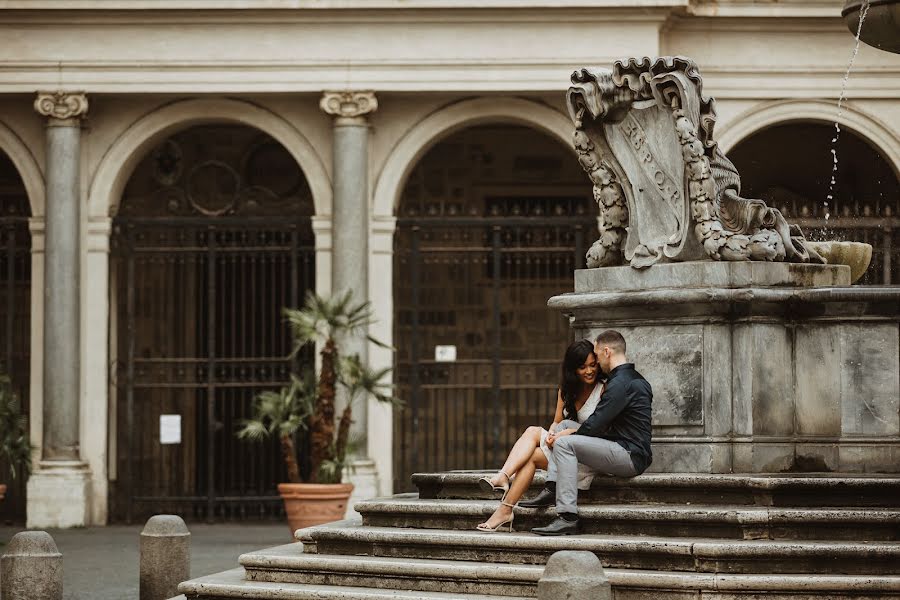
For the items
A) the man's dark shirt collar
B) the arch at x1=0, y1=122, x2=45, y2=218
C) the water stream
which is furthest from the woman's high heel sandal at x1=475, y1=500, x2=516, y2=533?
the arch at x1=0, y1=122, x2=45, y2=218

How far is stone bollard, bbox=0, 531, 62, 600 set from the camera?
32.0 feet

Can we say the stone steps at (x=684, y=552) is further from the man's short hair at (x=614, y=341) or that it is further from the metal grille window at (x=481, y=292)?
the metal grille window at (x=481, y=292)

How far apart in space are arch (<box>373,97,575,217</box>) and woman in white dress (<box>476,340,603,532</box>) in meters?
10.4

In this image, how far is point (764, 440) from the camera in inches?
359

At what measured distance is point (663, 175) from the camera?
31.7 ft

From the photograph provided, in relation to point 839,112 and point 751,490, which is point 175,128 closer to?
point 839,112

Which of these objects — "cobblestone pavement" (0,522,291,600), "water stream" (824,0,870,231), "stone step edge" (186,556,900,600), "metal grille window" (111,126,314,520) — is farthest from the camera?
"metal grille window" (111,126,314,520)

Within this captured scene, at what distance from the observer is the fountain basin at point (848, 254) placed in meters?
10.3

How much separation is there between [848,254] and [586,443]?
2618 mm

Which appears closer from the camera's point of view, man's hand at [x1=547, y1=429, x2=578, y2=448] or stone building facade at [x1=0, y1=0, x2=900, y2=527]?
man's hand at [x1=547, y1=429, x2=578, y2=448]

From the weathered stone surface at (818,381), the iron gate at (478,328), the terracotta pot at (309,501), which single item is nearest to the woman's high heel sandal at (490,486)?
the weathered stone surface at (818,381)

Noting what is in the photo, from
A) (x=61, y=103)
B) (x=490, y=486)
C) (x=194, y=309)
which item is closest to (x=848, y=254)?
(x=490, y=486)

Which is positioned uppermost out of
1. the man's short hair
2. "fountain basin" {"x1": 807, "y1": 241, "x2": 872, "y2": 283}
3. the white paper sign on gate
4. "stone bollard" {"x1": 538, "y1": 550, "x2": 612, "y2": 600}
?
"fountain basin" {"x1": 807, "y1": 241, "x2": 872, "y2": 283}

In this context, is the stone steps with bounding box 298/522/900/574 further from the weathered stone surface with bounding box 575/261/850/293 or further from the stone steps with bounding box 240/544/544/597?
the weathered stone surface with bounding box 575/261/850/293
